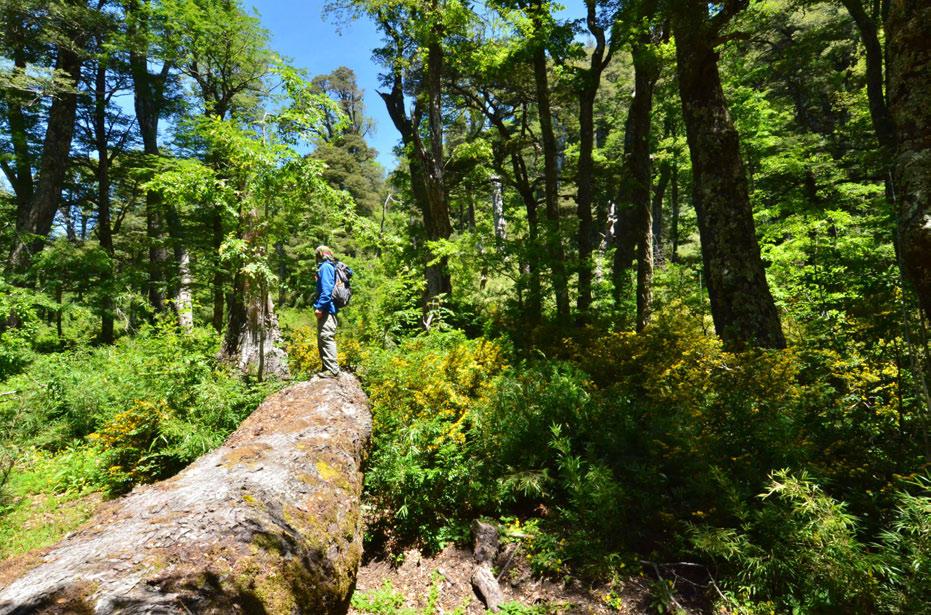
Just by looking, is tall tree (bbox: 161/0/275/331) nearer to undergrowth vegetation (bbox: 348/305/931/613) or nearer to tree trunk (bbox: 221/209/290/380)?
tree trunk (bbox: 221/209/290/380)

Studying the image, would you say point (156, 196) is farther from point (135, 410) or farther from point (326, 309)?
point (326, 309)

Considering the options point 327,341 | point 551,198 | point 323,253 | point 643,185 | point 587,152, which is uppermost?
point 587,152

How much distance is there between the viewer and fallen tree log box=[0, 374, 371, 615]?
195 centimetres

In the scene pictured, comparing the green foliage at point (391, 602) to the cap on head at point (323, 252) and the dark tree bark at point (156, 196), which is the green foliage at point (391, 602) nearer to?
the cap on head at point (323, 252)

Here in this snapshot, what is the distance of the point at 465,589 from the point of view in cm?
380

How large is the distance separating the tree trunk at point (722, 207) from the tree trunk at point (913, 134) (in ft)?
7.91

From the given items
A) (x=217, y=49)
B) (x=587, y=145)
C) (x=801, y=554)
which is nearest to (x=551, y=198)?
(x=587, y=145)

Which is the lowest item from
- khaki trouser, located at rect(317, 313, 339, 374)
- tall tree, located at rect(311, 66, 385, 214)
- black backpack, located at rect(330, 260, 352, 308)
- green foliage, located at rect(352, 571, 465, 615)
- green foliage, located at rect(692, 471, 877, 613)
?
green foliage, located at rect(352, 571, 465, 615)

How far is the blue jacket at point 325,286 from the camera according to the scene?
245 inches

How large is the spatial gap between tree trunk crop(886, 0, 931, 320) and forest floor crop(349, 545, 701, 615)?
305 cm

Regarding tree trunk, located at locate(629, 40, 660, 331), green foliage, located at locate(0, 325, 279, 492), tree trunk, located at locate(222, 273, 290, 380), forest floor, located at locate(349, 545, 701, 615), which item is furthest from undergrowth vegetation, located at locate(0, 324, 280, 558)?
tree trunk, located at locate(629, 40, 660, 331)

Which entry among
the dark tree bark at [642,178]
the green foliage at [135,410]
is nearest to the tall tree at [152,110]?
the green foliage at [135,410]

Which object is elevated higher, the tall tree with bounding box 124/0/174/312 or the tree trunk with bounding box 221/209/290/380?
the tall tree with bounding box 124/0/174/312

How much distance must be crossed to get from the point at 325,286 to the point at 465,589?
14.3 feet
